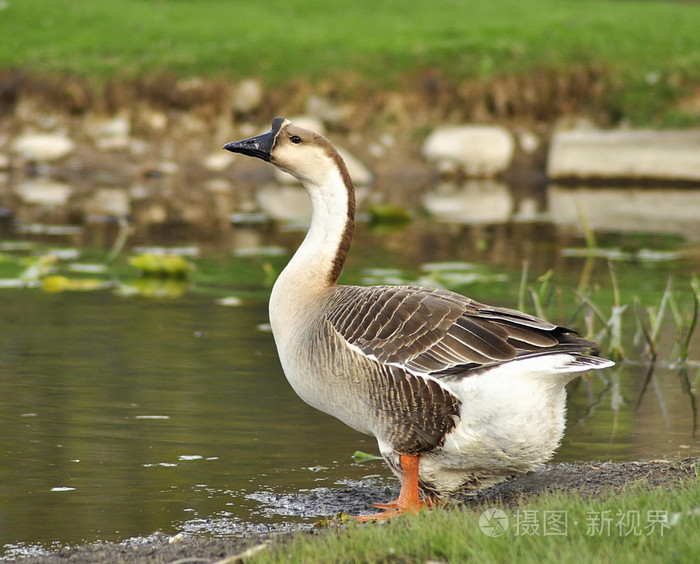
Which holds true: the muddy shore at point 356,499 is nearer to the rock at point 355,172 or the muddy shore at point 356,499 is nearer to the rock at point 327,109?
the rock at point 355,172

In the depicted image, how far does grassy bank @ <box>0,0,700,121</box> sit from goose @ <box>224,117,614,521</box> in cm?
1744

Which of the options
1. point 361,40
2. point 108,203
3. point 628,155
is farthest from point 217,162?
point 628,155

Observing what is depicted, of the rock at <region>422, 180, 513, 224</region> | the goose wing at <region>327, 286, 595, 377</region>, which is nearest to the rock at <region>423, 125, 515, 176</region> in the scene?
the rock at <region>422, 180, 513, 224</region>

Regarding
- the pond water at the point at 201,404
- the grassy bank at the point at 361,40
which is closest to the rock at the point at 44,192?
the grassy bank at the point at 361,40

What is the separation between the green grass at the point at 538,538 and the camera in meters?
4.12

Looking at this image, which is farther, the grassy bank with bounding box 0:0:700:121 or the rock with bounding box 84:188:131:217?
the grassy bank with bounding box 0:0:700:121

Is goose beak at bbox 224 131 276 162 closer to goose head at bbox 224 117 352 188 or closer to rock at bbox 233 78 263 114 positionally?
goose head at bbox 224 117 352 188

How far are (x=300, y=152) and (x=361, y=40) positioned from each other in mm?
19023

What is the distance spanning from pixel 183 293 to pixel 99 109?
12.3m

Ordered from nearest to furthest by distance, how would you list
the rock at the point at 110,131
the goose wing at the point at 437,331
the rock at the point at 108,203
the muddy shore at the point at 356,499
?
the muddy shore at the point at 356,499 < the goose wing at the point at 437,331 < the rock at the point at 108,203 < the rock at the point at 110,131

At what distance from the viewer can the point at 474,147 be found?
2189 centimetres

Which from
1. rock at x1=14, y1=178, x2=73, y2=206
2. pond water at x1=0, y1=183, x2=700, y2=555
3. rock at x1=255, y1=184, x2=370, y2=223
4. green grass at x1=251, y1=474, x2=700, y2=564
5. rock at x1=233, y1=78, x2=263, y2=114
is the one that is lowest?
pond water at x1=0, y1=183, x2=700, y2=555

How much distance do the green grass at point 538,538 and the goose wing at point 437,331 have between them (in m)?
0.90

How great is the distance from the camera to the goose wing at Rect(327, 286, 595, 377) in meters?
5.41
